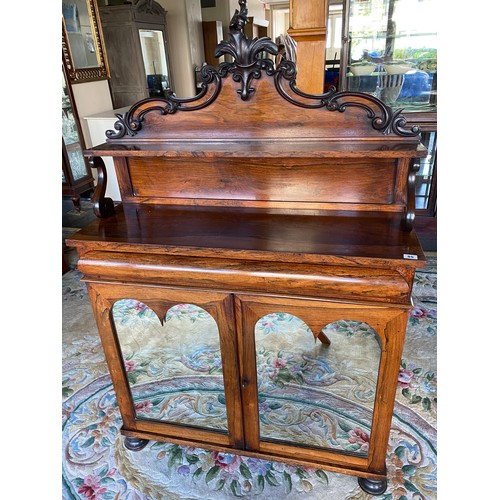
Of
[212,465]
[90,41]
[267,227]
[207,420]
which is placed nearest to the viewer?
[267,227]

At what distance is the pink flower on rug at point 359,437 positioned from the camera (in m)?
1.37

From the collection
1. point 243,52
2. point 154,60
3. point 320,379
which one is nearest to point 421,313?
point 320,379

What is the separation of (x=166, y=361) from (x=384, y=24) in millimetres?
2441

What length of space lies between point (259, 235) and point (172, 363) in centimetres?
103

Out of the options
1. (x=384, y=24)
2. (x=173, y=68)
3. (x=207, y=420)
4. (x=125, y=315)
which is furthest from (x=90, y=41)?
(x=207, y=420)

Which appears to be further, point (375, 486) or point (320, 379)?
point (320, 379)

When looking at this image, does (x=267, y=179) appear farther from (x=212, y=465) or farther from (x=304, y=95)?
(x=212, y=465)

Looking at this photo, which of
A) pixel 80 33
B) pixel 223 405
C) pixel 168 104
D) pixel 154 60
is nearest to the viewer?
pixel 168 104

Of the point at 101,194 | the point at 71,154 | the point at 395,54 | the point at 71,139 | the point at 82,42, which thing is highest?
the point at 82,42

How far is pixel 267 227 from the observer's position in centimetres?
108

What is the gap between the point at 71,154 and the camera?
3.28 meters

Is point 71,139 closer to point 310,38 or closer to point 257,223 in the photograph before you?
point 310,38

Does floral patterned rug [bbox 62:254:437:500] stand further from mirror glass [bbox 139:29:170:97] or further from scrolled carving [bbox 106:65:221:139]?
mirror glass [bbox 139:29:170:97]

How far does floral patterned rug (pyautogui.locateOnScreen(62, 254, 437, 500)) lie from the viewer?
1.29m
